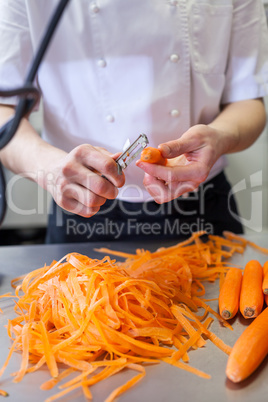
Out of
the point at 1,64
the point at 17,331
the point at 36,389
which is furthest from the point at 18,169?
the point at 36,389

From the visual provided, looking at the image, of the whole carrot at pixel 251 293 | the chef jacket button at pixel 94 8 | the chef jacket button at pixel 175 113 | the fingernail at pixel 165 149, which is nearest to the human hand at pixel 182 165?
the fingernail at pixel 165 149

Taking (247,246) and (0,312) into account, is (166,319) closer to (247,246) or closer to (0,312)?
(0,312)

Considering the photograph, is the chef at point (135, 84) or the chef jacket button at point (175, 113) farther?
the chef jacket button at point (175, 113)

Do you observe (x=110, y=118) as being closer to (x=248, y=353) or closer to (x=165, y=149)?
(x=165, y=149)

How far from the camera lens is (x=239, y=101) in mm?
1041

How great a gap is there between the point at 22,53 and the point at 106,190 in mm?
424

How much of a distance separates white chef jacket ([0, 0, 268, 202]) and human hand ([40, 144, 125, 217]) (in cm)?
13

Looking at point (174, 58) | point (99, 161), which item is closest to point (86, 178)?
point (99, 161)

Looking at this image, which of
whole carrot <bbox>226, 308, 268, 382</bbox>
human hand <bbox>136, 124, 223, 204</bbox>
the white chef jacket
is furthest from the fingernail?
whole carrot <bbox>226, 308, 268, 382</bbox>

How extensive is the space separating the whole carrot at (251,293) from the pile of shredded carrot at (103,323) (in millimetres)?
46

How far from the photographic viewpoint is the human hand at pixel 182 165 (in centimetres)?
66

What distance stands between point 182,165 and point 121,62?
0.95 ft

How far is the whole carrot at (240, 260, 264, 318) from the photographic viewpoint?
0.69 meters

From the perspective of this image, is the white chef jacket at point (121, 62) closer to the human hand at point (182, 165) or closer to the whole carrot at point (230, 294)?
the human hand at point (182, 165)
